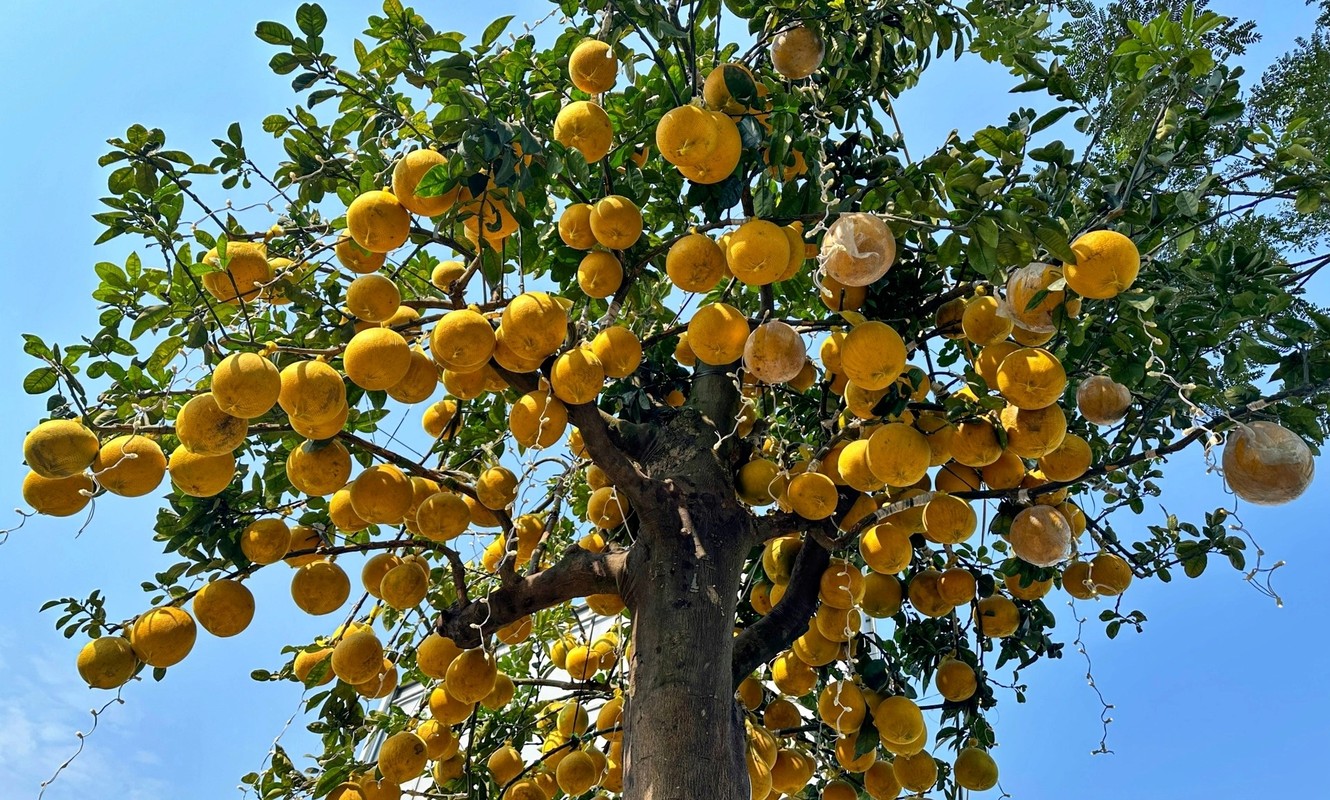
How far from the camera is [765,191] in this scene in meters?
2.50

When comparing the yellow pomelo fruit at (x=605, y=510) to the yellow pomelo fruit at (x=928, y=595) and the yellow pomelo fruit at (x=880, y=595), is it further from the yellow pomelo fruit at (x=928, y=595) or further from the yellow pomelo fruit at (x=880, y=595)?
the yellow pomelo fruit at (x=928, y=595)

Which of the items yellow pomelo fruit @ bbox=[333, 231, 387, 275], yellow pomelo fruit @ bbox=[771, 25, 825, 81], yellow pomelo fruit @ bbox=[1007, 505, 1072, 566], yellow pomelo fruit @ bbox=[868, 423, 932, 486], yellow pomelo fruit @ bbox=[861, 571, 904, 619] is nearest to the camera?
yellow pomelo fruit @ bbox=[868, 423, 932, 486]

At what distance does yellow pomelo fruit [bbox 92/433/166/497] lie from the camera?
230cm

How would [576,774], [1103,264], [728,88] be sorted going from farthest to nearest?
[576,774] < [728,88] < [1103,264]

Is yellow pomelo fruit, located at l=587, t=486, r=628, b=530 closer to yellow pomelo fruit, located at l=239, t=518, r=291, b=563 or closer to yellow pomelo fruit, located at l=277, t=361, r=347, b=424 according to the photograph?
yellow pomelo fruit, located at l=239, t=518, r=291, b=563

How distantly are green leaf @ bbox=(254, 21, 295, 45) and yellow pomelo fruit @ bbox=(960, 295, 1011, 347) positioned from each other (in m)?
2.03

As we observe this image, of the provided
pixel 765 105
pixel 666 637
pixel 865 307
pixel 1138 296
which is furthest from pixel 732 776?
pixel 765 105

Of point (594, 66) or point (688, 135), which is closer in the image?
point (688, 135)

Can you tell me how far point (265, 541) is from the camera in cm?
278

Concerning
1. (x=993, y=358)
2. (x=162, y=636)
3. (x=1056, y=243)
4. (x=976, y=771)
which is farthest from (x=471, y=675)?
(x=1056, y=243)

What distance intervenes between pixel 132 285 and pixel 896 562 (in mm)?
2331

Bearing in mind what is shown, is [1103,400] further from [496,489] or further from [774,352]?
[496,489]

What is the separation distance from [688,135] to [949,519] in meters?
1.27

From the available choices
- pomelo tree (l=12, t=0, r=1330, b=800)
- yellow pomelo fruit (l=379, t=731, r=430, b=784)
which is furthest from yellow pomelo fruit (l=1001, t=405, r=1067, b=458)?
yellow pomelo fruit (l=379, t=731, r=430, b=784)
